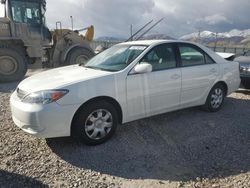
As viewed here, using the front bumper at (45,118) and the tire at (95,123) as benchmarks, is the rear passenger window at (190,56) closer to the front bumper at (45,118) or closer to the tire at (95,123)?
the tire at (95,123)

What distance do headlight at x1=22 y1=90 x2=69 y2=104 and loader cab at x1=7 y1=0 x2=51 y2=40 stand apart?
6784mm

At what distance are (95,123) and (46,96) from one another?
84 cm

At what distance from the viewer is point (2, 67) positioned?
30.4ft

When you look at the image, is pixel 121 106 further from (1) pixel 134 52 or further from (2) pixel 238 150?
(2) pixel 238 150

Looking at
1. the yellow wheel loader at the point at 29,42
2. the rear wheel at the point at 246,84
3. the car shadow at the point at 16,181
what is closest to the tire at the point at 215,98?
the rear wheel at the point at 246,84

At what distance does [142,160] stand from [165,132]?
104 cm

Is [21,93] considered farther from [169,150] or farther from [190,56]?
[190,56]

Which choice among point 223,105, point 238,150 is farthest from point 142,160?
point 223,105

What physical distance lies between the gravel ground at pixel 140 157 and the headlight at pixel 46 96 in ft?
2.62

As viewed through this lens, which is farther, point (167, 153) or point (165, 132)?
point (165, 132)

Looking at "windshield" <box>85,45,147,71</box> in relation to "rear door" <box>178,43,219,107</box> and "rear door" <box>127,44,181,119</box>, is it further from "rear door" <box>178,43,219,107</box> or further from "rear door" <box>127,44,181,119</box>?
"rear door" <box>178,43,219,107</box>

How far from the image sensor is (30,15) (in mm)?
9633

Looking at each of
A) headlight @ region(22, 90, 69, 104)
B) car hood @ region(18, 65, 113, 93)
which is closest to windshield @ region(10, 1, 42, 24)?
car hood @ region(18, 65, 113, 93)

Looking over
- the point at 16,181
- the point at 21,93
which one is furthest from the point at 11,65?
the point at 16,181
